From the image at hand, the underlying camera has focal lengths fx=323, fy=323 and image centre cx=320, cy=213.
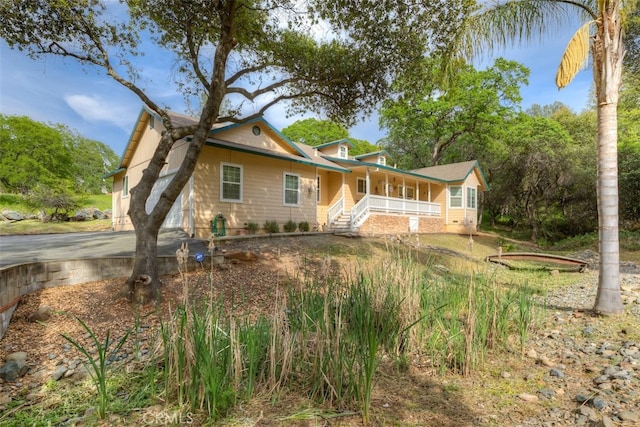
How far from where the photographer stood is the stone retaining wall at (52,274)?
4.47m

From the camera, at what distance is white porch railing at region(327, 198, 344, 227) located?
18125 millimetres

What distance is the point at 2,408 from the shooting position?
280cm

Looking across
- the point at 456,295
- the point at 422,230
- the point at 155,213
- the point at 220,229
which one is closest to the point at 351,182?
the point at 422,230

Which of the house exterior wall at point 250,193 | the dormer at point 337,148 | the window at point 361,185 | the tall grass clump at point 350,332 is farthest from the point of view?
the window at point 361,185

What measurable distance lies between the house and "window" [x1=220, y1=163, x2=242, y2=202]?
4 cm

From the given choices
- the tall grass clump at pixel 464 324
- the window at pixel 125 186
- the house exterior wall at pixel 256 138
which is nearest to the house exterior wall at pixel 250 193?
the house exterior wall at pixel 256 138

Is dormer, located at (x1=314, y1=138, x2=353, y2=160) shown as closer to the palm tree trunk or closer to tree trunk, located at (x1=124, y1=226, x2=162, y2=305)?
tree trunk, located at (x1=124, y1=226, x2=162, y2=305)

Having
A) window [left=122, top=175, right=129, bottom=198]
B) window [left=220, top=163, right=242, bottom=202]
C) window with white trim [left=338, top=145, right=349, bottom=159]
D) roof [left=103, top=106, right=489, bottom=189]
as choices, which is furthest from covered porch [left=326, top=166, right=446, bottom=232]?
window [left=122, top=175, right=129, bottom=198]

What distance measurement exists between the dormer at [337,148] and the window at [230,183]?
8.50 metres

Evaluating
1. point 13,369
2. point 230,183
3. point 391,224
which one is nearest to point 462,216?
point 391,224

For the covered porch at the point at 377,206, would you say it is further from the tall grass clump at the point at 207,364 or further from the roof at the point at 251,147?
the tall grass clump at the point at 207,364

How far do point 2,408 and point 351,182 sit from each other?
59.2ft

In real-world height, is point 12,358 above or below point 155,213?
below

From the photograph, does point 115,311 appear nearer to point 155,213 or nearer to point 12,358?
point 12,358
